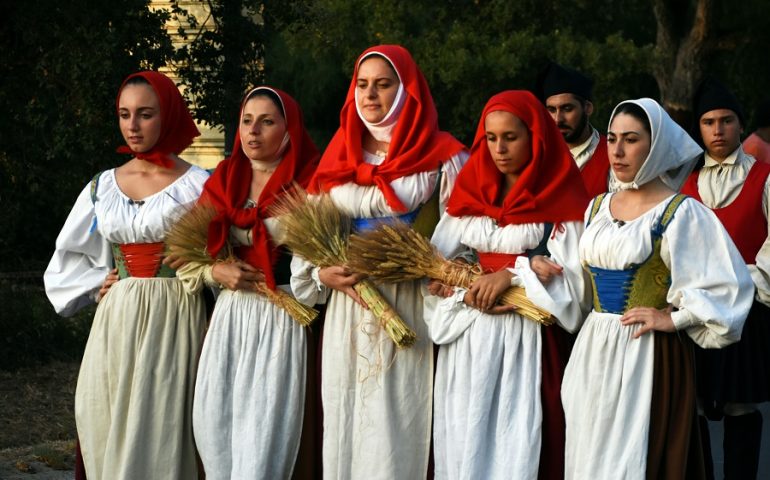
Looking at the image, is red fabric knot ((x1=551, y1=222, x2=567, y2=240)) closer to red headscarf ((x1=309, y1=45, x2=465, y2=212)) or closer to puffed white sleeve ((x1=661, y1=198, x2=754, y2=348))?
puffed white sleeve ((x1=661, y1=198, x2=754, y2=348))

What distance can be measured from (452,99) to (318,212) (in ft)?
41.4

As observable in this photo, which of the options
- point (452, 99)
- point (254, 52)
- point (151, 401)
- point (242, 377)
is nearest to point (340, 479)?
point (242, 377)

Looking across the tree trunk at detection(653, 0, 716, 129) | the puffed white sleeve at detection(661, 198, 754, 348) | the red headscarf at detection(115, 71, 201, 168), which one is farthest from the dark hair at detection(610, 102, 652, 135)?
the tree trunk at detection(653, 0, 716, 129)

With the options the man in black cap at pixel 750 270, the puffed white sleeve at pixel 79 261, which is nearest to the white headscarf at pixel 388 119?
the puffed white sleeve at pixel 79 261

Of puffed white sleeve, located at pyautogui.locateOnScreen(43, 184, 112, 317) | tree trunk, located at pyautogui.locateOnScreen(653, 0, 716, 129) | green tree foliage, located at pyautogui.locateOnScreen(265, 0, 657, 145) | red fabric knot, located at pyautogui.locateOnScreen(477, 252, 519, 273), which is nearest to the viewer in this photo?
red fabric knot, located at pyautogui.locateOnScreen(477, 252, 519, 273)

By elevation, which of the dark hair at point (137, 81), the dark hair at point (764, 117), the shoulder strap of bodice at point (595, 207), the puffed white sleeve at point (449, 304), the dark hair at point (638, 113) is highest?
the dark hair at point (764, 117)

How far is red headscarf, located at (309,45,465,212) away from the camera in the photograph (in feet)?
19.2

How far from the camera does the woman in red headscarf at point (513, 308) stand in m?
5.56

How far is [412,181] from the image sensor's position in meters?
5.87

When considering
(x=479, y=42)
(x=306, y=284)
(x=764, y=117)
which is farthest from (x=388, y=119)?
(x=479, y=42)

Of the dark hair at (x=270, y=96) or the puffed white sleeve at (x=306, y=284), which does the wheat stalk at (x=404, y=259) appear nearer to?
the puffed white sleeve at (x=306, y=284)

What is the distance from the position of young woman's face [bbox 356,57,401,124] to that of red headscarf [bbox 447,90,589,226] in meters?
0.49

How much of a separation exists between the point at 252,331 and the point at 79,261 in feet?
3.89

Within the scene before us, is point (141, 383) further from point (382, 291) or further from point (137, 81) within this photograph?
point (137, 81)
